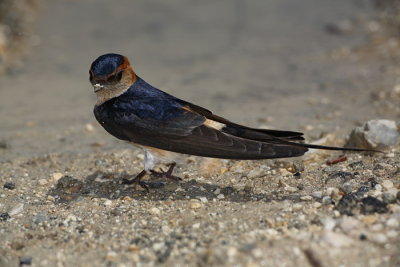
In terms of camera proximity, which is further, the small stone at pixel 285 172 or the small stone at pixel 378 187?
the small stone at pixel 285 172

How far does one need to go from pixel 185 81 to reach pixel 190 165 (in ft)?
8.87

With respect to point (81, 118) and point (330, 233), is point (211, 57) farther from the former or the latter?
point (330, 233)

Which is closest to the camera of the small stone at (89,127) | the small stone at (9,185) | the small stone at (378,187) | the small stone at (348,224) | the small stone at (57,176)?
the small stone at (348,224)

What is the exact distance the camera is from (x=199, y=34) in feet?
26.0

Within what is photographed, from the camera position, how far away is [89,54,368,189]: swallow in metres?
2.80

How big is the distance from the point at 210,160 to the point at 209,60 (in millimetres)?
3507

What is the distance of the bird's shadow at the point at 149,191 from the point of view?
3072 mm

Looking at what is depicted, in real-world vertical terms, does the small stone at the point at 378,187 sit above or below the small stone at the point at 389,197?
above

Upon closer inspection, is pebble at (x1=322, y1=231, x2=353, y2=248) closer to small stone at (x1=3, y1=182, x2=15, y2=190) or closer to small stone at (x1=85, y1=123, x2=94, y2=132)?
small stone at (x1=3, y1=182, x2=15, y2=190)

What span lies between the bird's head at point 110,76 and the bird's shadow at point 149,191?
1.68 ft

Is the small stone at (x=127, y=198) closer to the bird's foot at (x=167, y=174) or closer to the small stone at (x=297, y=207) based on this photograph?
the bird's foot at (x=167, y=174)

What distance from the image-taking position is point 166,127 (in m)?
2.99

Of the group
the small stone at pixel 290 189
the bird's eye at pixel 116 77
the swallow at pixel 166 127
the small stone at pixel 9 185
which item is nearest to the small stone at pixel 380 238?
the swallow at pixel 166 127

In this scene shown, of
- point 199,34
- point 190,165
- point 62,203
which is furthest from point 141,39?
point 62,203
